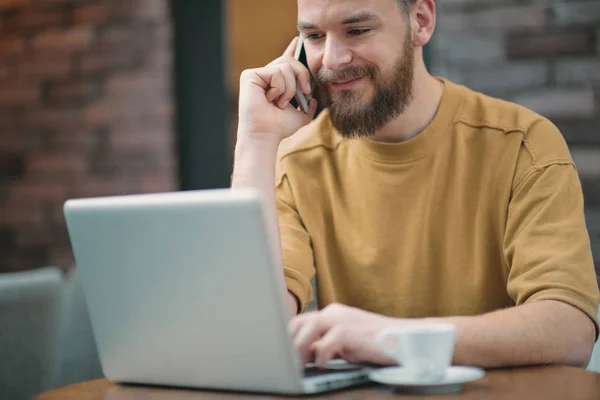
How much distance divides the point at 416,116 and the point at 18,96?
2404mm

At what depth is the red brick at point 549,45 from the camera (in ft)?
8.48

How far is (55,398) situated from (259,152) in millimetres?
592

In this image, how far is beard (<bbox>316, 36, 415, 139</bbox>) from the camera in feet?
5.34

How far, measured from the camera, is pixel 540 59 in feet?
8.67

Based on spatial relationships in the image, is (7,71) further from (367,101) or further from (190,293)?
(190,293)

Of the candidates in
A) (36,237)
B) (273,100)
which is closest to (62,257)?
(36,237)

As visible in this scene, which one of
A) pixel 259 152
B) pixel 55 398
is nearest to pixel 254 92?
pixel 259 152

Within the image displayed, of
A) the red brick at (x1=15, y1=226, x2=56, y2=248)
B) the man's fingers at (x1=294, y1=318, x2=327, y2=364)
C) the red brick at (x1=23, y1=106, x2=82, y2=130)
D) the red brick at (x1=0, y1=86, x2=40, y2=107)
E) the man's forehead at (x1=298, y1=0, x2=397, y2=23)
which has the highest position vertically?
the man's forehead at (x1=298, y1=0, x2=397, y2=23)

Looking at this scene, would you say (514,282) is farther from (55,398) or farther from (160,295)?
(55,398)

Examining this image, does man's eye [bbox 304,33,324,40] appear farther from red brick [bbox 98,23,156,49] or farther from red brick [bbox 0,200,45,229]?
red brick [bbox 0,200,45,229]

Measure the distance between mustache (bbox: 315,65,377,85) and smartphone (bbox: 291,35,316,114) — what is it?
0.23 ft

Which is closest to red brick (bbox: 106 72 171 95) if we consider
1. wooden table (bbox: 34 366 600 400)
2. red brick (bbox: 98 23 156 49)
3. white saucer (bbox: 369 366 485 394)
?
red brick (bbox: 98 23 156 49)

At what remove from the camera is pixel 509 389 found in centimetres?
105

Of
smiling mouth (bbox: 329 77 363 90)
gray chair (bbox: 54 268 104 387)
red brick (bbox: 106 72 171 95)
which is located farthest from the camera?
red brick (bbox: 106 72 171 95)
